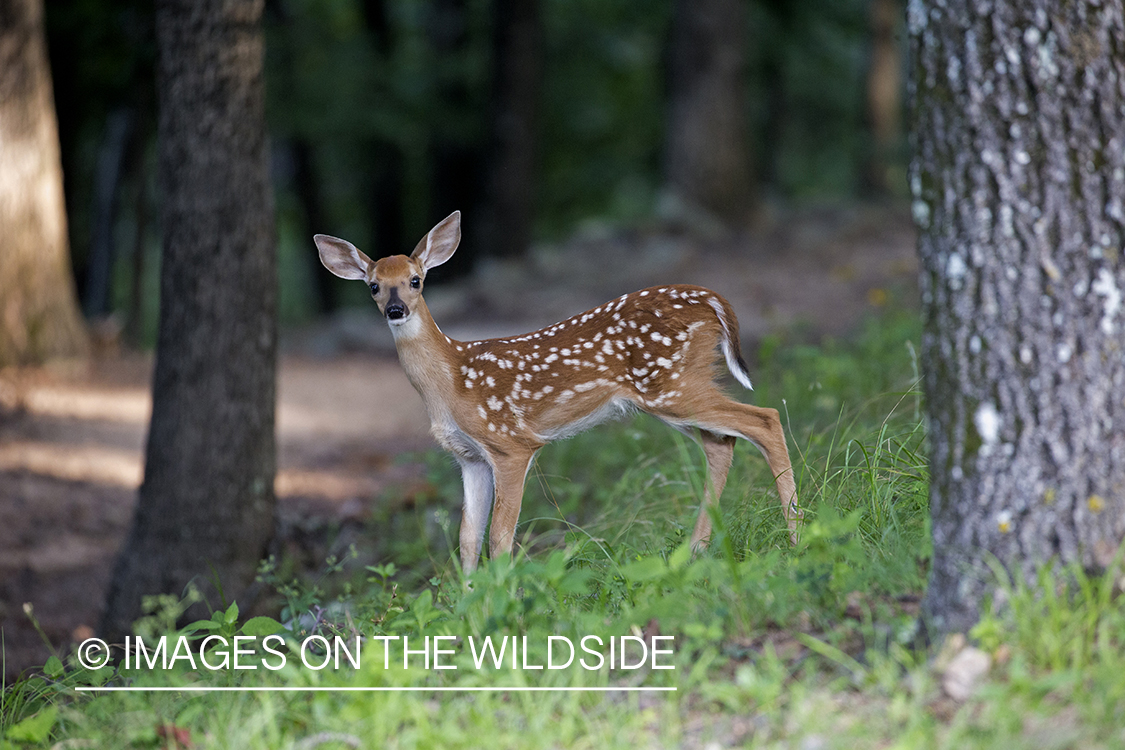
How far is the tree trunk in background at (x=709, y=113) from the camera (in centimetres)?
1262

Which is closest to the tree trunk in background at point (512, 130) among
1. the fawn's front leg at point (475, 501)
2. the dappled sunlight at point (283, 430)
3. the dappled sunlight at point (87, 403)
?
the dappled sunlight at point (283, 430)

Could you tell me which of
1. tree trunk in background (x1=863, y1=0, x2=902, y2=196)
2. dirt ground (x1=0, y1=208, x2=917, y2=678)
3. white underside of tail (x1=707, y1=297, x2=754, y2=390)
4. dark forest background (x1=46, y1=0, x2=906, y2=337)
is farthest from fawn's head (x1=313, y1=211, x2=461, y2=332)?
tree trunk in background (x1=863, y1=0, x2=902, y2=196)

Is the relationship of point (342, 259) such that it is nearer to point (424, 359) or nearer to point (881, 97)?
point (424, 359)

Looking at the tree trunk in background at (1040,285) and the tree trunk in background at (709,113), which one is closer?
the tree trunk in background at (1040,285)

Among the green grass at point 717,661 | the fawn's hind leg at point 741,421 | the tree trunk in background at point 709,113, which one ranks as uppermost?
the tree trunk in background at point 709,113

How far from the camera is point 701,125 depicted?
41.7ft

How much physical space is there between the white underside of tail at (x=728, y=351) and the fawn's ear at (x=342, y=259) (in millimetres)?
1325

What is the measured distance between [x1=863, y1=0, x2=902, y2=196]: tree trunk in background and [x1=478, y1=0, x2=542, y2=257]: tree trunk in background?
15.4 feet

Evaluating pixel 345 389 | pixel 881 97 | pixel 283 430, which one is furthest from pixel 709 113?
pixel 283 430

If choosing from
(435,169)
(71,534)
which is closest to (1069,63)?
(71,534)

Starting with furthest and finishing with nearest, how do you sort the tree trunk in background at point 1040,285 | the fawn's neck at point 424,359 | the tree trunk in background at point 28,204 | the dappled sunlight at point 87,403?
1. the tree trunk in background at point 28,204
2. the dappled sunlight at point 87,403
3. the fawn's neck at point 424,359
4. the tree trunk in background at point 1040,285

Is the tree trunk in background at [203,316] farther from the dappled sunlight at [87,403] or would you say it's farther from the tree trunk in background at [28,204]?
the tree trunk in background at [28,204]

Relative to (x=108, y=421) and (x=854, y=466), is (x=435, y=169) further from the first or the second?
(x=854, y=466)

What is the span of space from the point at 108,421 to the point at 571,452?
404 cm
